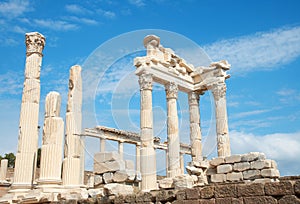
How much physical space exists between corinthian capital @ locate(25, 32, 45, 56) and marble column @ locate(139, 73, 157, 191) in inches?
282

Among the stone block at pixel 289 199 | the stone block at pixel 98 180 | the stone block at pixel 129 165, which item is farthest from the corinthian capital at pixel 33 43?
the stone block at pixel 289 199

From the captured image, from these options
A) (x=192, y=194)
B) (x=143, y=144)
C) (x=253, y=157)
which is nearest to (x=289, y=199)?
(x=192, y=194)

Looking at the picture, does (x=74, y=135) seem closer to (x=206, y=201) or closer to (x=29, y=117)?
(x=29, y=117)

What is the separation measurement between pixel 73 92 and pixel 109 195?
25.7 feet

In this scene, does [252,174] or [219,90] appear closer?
[252,174]

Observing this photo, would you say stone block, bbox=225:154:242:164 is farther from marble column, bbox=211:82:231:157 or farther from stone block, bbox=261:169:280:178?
marble column, bbox=211:82:231:157

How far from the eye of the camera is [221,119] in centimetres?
2284

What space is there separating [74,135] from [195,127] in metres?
10.8

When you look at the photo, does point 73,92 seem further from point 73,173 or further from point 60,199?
point 60,199

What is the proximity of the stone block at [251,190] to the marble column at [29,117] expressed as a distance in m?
11.2

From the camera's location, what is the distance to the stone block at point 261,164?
13617 millimetres

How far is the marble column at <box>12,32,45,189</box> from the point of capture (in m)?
15.5

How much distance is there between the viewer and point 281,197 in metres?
6.54

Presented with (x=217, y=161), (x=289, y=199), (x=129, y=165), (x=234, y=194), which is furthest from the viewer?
(x=217, y=161)
